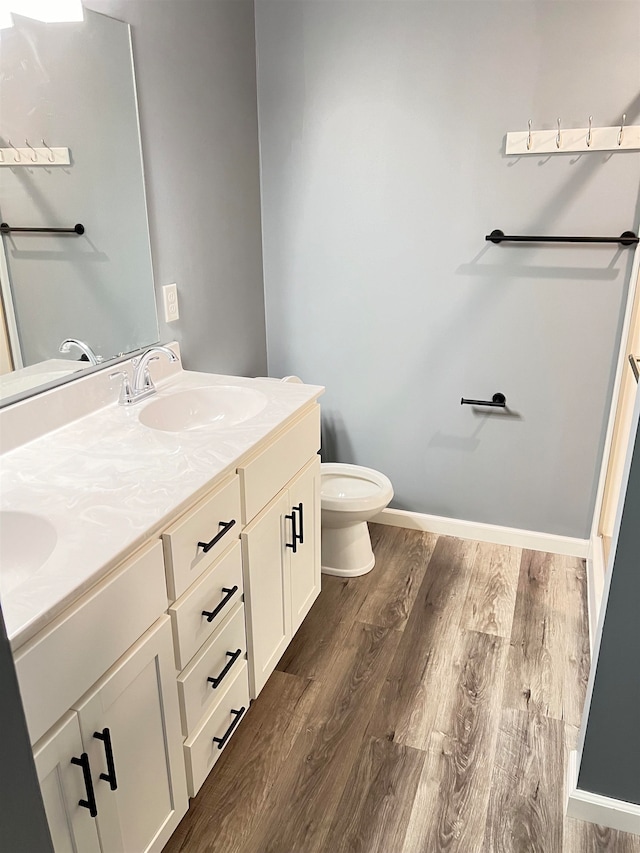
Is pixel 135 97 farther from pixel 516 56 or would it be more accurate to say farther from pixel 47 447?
pixel 516 56

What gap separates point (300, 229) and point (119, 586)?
192cm

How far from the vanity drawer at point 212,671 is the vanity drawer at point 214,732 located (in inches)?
1.0

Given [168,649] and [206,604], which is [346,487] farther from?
[168,649]

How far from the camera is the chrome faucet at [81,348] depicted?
5.61ft

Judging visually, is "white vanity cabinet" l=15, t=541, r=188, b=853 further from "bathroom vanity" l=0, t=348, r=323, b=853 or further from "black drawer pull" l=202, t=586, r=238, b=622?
"black drawer pull" l=202, t=586, r=238, b=622

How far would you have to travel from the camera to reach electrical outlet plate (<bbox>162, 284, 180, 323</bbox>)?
6.91 ft

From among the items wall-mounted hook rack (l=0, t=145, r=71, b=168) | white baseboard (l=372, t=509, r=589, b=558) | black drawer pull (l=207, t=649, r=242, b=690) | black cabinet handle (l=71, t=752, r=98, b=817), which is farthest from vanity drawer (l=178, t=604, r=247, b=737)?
white baseboard (l=372, t=509, r=589, b=558)

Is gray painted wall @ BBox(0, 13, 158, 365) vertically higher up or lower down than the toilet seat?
higher up

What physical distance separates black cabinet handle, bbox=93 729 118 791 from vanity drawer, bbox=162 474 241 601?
27 cm

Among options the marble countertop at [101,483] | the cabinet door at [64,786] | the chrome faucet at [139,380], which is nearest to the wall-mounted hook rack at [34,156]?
the chrome faucet at [139,380]

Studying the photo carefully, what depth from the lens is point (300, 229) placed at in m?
2.66

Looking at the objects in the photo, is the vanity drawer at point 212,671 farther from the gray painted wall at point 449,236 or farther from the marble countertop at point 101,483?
the gray painted wall at point 449,236

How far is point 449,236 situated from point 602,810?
6.25 ft

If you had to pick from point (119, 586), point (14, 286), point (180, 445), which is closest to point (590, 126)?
point (180, 445)
